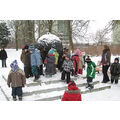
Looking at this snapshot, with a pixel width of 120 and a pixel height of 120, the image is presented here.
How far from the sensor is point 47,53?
649 cm

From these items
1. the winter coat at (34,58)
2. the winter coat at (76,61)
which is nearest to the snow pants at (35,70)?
the winter coat at (34,58)

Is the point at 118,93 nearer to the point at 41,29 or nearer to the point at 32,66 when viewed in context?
the point at 32,66

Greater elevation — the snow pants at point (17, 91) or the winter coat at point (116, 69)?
the winter coat at point (116, 69)

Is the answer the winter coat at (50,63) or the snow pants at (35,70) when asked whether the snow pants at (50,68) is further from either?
the snow pants at (35,70)

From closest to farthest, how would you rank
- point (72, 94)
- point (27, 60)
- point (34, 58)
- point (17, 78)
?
point (72, 94), point (17, 78), point (34, 58), point (27, 60)

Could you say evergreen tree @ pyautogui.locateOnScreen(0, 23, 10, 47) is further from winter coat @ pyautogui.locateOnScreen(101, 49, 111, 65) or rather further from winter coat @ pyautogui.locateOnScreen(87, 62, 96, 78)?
winter coat @ pyautogui.locateOnScreen(87, 62, 96, 78)

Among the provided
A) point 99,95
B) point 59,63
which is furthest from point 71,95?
point 59,63

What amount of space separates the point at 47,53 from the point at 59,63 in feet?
2.89

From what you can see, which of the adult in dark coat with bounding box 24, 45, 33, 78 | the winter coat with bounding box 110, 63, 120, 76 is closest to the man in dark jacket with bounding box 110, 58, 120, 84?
the winter coat with bounding box 110, 63, 120, 76

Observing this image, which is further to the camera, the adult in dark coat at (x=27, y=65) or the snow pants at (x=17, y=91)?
the adult in dark coat at (x=27, y=65)

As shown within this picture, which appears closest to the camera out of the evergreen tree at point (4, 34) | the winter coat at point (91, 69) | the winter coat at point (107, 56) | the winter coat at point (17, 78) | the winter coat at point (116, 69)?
the winter coat at point (17, 78)

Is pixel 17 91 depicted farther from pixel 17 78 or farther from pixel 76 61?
pixel 76 61

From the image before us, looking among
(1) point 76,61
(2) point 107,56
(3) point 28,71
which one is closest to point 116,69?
(2) point 107,56

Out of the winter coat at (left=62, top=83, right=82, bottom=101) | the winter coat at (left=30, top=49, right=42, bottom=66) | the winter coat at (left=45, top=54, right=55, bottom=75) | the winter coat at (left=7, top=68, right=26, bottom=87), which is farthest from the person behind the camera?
the winter coat at (left=45, top=54, right=55, bottom=75)
